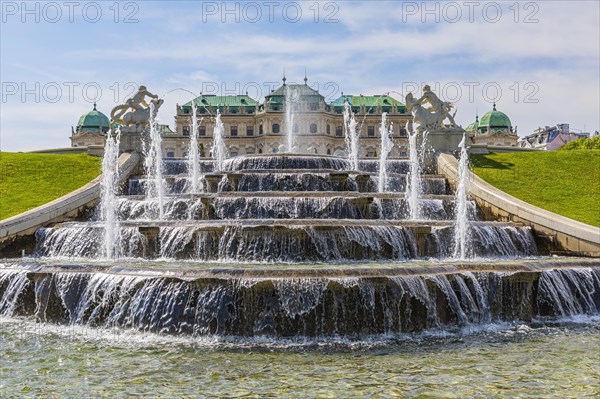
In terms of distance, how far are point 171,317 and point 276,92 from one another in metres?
78.0

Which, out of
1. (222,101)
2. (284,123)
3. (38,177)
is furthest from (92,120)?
(38,177)

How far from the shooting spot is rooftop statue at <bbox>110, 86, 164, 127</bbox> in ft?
86.4

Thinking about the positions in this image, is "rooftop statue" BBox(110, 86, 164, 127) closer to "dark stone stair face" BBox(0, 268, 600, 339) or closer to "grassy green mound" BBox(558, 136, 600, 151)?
"dark stone stair face" BBox(0, 268, 600, 339)

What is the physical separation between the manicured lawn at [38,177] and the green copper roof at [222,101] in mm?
60555

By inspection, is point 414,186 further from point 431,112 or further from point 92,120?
point 92,120

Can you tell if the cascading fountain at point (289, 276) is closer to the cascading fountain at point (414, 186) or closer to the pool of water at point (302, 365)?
the pool of water at point (302, 365)

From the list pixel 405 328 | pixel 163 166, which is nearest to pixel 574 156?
pixel 163 166

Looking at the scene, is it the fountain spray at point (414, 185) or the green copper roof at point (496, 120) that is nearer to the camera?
the fountain spray at point (414, 185)

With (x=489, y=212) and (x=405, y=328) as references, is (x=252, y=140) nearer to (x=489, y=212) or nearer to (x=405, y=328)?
(x=489, y=212)

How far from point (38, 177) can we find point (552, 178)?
2211 cm

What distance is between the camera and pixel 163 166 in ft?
85.4

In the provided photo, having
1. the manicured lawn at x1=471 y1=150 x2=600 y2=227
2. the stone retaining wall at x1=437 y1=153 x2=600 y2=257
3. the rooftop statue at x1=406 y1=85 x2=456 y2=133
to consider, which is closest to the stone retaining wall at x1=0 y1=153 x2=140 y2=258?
the stone retaining wall at x1=437 y1=153 x2=600 y2=257

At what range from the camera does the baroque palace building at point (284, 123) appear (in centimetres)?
8150

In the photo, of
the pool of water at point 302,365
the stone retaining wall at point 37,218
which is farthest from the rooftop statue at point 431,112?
the pool of water at point 302,365
